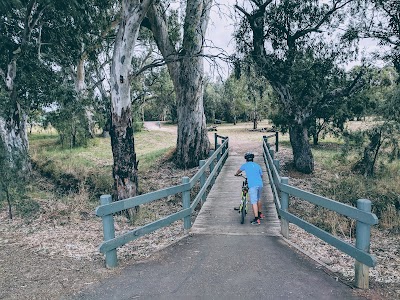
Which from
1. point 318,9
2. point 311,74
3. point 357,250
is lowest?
point 357,250

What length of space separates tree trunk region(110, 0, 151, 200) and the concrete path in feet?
12.7

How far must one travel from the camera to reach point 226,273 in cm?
531

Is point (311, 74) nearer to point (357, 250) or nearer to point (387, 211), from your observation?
point (387, 211)

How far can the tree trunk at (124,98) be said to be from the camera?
9680 millimetres

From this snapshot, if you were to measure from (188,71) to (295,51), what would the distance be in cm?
486

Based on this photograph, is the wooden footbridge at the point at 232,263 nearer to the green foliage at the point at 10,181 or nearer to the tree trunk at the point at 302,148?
the green foliage at the point at 10,181

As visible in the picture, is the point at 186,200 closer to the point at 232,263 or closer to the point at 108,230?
the point at 232,263

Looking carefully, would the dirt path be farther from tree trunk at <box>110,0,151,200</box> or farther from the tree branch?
the tree branch

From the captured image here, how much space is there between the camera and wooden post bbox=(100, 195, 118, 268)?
17.8 ft

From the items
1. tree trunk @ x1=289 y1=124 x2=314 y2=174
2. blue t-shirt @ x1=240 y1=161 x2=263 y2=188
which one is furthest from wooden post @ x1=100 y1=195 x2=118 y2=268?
tree trunk @ x1=289 y1=124 x2=314 y2=174

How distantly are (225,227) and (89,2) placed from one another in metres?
11.0

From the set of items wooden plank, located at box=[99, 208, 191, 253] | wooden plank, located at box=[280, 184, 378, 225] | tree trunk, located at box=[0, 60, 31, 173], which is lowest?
wooden plank, located at box=[99, 208, 191, 253]

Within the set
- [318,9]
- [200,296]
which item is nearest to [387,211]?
[200,296]

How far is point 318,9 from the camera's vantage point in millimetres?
15039
